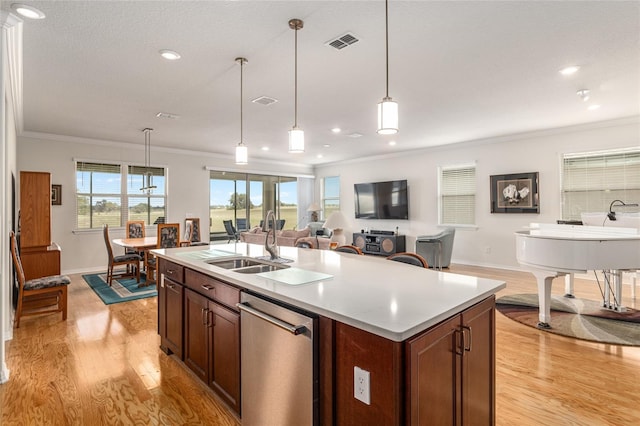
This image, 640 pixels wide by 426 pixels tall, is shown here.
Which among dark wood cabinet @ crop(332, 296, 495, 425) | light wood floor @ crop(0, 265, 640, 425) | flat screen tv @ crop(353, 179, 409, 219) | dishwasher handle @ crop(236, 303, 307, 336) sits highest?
flat screen tv @ crop(353, 179, 409, 219)

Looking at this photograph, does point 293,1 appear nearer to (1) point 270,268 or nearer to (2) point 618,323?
(1) point 270,268

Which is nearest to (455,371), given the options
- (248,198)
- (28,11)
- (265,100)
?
(28,11)

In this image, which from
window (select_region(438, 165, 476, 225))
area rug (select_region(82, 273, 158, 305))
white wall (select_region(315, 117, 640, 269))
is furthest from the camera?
window (select_region(438, 165, 476, 225))

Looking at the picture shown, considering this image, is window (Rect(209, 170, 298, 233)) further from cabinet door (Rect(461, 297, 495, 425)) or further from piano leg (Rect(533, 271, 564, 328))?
cabinet door (Rect(461, 297, 495, 425))

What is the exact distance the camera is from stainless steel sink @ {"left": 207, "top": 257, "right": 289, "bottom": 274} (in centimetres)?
238

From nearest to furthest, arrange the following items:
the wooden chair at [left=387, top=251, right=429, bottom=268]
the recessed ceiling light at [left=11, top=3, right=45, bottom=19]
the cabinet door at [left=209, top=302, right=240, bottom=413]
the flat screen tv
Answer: the cabinet door at [left=209, top=302, right=240, bottom=413] < the recessed ceiling light at [left=11, top=3, right=45, bottom=19] < the wooden chair at [left=387, top=251, right=429, bottom=268] < the flat screen tv

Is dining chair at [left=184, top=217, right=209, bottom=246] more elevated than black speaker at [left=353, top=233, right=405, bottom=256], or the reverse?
dining chair at [left=184, top=217, right=209, bottom=246]

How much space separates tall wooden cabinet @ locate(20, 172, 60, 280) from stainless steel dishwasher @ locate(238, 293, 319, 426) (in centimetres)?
384

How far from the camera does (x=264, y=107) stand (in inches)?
180

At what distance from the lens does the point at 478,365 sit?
1.61 m

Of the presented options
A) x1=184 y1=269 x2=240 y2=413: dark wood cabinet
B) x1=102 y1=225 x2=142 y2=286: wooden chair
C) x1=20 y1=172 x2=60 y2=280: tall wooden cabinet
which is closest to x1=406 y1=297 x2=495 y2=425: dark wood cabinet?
x1=184 y1=269 x2=240 y2=413: dark wood cabinet

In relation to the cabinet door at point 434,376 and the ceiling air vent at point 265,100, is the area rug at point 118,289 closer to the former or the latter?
the ceiling air vent at point 265,100

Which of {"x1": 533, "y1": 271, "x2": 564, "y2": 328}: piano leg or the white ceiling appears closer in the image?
the white ceiling

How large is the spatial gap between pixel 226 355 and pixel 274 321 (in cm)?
70
